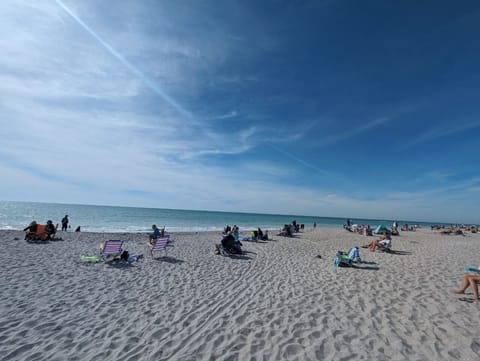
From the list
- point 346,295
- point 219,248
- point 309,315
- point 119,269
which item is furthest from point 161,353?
point 219,248

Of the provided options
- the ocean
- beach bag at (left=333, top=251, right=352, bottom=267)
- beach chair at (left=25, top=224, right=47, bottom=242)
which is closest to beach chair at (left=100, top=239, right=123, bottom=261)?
beach chair at (left=25, top=224, right=47, bottom=242)

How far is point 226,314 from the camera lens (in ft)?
14.6

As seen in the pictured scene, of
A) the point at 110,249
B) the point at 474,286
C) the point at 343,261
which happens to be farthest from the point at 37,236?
the point at 474,286

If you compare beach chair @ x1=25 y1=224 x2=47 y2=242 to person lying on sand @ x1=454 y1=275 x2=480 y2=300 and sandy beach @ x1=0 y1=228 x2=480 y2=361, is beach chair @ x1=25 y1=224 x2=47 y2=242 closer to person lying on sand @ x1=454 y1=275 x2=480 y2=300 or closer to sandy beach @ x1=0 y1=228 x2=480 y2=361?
sandy beach @ x1=0 y1=228 x2=480 y2=361

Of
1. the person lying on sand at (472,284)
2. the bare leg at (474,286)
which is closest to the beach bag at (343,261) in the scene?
the person lying on sand at (472,284)

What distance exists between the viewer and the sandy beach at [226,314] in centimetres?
332

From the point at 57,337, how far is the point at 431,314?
7104mm

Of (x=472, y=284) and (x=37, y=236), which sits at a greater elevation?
(x=472, y=284)

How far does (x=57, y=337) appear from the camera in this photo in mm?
3494

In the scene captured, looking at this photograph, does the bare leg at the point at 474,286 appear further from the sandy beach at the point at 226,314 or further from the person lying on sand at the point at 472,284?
the sandy beach at the point at 226,314

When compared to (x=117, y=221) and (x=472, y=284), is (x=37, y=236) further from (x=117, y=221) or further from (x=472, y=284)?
(x=117, y=221)

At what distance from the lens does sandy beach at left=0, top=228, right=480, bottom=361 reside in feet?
10.9

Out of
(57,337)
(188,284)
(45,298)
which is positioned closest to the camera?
(57,337)

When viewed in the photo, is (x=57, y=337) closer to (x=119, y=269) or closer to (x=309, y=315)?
(x=119, y=269)
